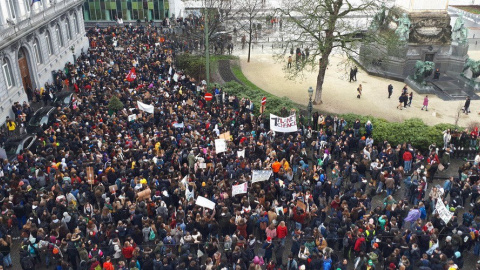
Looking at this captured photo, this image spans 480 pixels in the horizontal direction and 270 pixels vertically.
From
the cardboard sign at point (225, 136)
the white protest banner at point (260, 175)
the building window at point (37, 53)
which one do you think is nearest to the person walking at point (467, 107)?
the cardboard sign at point (225, 136)

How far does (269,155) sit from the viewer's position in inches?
904

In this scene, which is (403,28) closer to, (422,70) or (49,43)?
(422,70)

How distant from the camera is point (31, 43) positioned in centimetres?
3531

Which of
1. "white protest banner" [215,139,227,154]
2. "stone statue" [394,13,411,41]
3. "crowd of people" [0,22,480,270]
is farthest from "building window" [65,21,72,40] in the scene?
"stone statue" [394,13,411,41]

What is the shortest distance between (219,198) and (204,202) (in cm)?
91

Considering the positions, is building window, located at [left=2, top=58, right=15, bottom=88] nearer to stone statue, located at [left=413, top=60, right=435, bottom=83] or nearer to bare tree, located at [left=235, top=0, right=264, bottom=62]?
bare tree, located at [left=235, top=0, right=264, bottom=62]

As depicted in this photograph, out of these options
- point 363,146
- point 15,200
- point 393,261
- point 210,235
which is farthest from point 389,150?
point 15,200

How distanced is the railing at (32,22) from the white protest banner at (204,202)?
1858cm

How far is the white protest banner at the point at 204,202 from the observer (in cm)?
1808

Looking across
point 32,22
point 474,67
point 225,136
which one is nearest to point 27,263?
point 225,136

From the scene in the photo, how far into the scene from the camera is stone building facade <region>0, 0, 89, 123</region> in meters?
30.5

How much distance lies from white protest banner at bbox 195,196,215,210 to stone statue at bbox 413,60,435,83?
26.0m

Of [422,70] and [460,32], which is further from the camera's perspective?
[460,32]

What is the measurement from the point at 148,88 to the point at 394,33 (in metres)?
20.8
